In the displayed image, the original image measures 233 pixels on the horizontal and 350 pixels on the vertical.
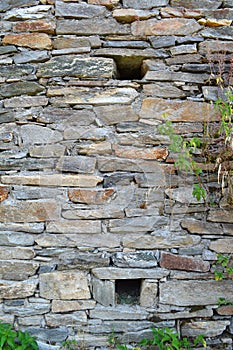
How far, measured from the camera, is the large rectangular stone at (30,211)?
95.5 inches

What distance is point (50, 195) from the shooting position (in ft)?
8.00

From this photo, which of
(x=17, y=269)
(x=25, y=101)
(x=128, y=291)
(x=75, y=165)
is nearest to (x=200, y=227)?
(x=128, y=291)

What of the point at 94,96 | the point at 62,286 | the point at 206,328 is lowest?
the point at 206,328

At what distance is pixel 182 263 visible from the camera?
7.92ft

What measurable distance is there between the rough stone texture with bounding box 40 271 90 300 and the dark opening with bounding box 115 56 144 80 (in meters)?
1.57

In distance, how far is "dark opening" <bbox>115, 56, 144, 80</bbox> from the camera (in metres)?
2.59

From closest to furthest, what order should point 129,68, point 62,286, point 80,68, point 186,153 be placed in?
point 186,153, point 62,286, point 80,68, point 129,68

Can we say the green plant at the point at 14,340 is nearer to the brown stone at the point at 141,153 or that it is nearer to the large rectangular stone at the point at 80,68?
the brown stone at the point at 141,153

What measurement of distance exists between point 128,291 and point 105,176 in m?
0.87

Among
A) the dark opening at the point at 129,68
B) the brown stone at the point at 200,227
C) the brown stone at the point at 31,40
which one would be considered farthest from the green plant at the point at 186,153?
the brown stone at the point at 31,40

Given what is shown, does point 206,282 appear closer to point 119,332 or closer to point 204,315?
point 204,315

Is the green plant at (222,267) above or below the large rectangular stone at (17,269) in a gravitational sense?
above

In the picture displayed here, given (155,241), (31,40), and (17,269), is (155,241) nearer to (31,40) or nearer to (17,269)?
(17,269)

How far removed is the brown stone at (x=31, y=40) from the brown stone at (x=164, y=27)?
64 centimetres
